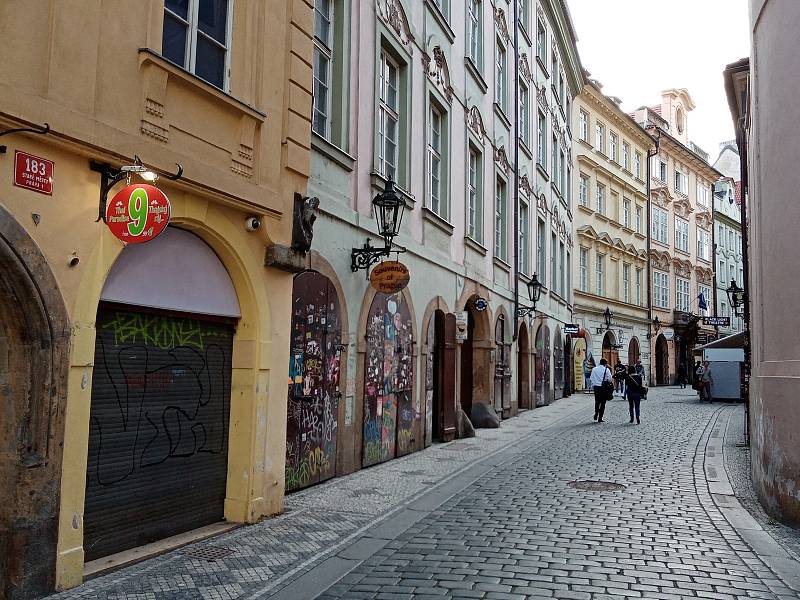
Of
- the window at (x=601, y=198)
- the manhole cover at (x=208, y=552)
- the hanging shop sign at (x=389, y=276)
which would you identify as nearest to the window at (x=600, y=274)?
the window at (x=601, y=198)

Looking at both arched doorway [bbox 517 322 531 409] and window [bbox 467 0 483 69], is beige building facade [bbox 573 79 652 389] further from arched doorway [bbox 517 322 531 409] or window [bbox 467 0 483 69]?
window [bbox 467 0 483 69]

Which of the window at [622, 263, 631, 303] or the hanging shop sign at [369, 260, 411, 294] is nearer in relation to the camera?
the hanging shop sign at [369, 260, 411, 294]

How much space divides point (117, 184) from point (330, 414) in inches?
187

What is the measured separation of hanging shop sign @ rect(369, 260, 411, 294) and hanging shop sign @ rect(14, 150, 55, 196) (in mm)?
5634

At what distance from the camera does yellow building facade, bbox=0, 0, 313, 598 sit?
4914mm

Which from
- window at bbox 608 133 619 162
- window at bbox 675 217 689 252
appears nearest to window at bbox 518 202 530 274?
window at bbox 608 133 619 162

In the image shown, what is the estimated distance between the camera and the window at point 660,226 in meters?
43.2

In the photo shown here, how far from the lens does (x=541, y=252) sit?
2525 centimetres

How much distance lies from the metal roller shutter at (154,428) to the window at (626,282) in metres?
34.1

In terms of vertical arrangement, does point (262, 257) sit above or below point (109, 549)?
above

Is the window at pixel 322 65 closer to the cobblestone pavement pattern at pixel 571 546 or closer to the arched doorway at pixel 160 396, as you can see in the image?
the arched doorway at pixel 160 396

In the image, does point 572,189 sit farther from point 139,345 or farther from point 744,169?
point 139,345

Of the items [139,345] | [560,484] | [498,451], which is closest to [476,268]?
[498,451]

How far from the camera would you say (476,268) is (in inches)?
675
